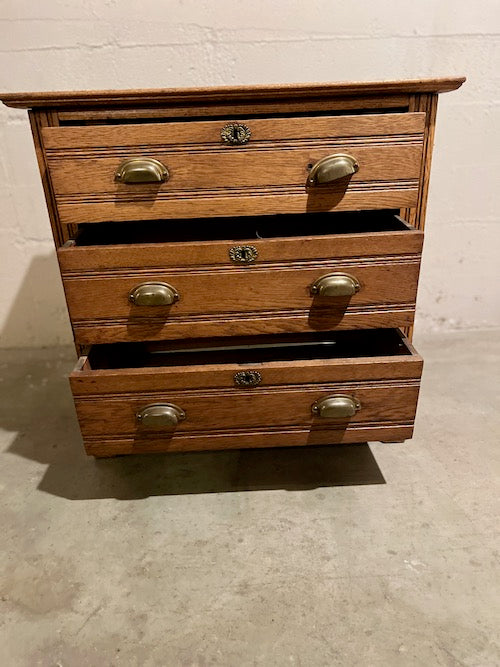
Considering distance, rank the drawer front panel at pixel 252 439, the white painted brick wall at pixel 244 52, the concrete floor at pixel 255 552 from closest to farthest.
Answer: the concrete floor at pixel 255 552 < the drawer front panel at pixel 252 439 < the white painted brick wall at pixel 244 52

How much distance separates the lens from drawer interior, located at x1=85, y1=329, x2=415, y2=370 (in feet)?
4.58

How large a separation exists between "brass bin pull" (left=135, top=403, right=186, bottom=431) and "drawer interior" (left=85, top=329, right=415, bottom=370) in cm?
27

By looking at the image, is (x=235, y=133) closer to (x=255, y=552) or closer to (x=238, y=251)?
(x=238, y=251)

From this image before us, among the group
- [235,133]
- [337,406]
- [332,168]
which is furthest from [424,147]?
[337,406]

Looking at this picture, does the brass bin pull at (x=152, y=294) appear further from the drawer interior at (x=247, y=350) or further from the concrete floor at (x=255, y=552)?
the concrete floor at (x=255, y=552)

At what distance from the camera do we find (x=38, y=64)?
158 cm

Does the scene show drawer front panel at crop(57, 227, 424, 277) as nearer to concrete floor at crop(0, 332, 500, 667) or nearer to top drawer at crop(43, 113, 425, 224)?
top drawer at crop(43, 113, 425, 224)

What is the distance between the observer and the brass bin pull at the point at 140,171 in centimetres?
99

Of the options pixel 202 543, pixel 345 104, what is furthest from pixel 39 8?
pixel 202 543

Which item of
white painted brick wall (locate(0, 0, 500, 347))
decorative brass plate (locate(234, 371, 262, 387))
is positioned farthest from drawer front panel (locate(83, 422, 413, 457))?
white painted brick wall (locate(0, 0, 500, 347))

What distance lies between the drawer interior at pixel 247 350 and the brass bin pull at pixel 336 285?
316mm

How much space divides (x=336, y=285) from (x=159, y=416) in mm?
447

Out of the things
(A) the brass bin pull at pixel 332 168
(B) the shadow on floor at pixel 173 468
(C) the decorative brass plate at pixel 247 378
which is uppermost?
(A) the brass bin pull at pixel 332 168

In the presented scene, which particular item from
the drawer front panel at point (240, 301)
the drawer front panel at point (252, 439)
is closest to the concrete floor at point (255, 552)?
the drawer front panel at point (252, 439)
